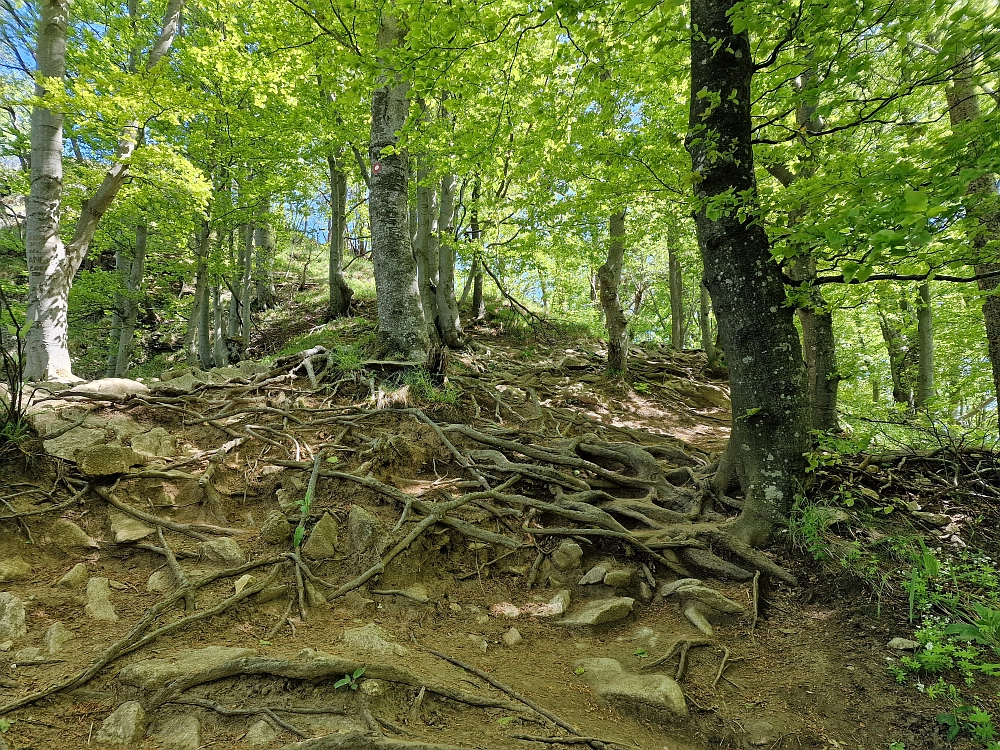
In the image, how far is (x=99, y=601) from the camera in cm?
291

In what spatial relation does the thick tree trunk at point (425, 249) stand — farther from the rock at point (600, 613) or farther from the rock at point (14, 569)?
the rock at point (14, 569)

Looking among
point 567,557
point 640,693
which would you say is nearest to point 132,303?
point 567,557

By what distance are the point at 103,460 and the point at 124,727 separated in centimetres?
270

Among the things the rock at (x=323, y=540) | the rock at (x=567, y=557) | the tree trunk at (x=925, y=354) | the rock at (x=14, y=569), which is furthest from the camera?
the tree trunk at (x=925, y=354)

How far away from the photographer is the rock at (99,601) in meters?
2.82

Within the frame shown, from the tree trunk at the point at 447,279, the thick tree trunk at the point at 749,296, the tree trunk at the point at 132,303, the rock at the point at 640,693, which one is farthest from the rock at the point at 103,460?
the tree trunk at the point at 132,303

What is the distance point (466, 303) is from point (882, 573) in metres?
14.5

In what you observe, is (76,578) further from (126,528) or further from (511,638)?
(511,638)

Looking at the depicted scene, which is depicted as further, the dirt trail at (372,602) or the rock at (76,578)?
the rock at (76,578)

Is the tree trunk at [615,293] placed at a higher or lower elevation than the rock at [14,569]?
higher

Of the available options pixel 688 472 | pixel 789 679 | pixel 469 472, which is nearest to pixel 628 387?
pixel 688 472

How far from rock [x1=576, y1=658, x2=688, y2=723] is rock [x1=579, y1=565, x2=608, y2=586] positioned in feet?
3.22

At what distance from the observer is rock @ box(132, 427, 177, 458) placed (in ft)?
14.4

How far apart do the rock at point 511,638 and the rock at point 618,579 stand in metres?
1.00
